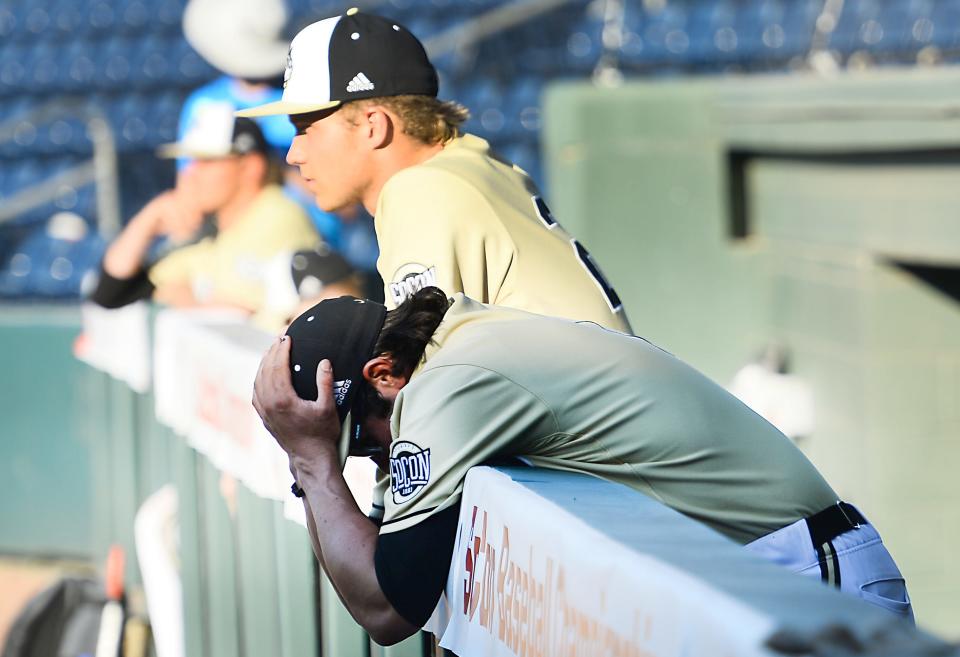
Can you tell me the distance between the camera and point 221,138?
5371mm

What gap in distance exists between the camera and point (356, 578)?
2070 mm

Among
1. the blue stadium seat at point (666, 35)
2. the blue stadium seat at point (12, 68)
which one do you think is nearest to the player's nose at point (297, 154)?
the blue stadium seat at point (666, 35)

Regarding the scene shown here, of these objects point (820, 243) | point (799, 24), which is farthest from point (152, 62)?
point (820, 243)

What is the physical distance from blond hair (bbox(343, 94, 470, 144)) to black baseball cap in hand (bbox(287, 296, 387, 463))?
2.24ft

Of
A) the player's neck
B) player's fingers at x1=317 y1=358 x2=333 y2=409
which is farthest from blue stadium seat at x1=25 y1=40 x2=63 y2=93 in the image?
player's fingers at x1=317 y1=358 x2=333 y2=409

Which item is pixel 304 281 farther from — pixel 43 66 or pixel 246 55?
pixel 43 66

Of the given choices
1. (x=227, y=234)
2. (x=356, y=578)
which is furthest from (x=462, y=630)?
(x=227, y=234)

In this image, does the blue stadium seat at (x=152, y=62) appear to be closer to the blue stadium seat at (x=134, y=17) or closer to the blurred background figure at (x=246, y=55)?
the blue stadium seat at (x=134, y=17)

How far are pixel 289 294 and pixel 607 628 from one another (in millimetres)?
3144

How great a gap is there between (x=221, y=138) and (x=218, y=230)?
48 centimetres

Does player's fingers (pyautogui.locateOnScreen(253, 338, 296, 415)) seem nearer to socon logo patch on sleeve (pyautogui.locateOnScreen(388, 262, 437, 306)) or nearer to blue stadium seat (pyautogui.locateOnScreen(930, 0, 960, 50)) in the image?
socon logo patch on sleeve (pyautogui.locateOnScreen(388, 262, 437, 306))

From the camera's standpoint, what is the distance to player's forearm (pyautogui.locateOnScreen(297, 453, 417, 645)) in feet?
6.75

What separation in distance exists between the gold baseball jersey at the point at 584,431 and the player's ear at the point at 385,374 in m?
0.13

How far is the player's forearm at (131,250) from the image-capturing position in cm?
568
